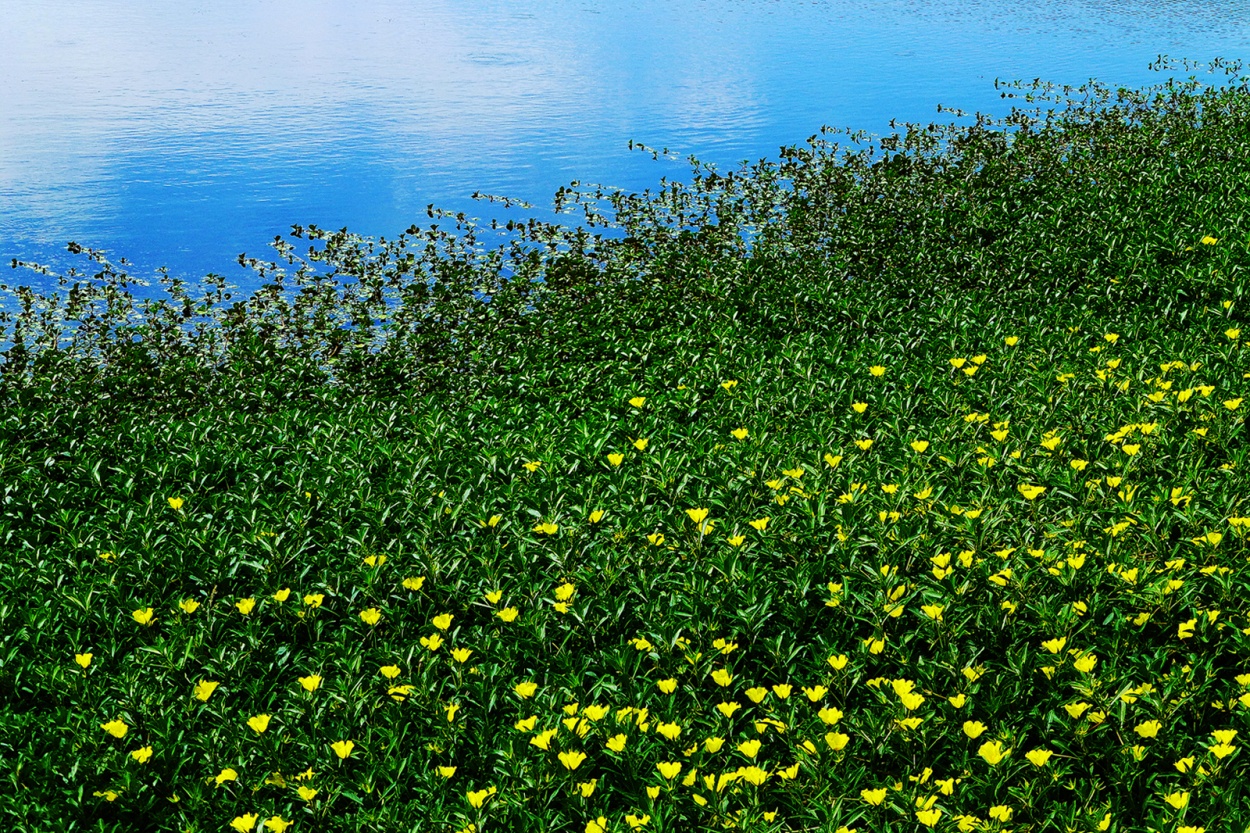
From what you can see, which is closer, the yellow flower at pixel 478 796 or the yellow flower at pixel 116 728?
the yellow flower at pixel 478 796

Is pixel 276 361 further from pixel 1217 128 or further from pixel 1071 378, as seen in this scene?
pixel 1217 128

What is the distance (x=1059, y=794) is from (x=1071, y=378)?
9.95 ft

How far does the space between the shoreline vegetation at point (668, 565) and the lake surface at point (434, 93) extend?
15.8 ft

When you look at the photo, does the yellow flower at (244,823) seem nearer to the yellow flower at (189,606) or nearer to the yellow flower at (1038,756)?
the yellow flower at (189,606)

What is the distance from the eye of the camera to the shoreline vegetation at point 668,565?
3.01 meters

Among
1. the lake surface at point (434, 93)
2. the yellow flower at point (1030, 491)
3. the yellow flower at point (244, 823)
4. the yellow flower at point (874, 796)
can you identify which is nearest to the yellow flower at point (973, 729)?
the yellow flower at point (874, 796)

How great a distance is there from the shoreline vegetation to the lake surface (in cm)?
481

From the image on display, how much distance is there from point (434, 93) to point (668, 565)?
16.6m

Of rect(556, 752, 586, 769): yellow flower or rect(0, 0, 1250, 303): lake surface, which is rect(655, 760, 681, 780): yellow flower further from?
rect(0, 0, 1250, 303): lake surface

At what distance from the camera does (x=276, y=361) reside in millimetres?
7207

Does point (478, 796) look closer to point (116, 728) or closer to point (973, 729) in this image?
point (116, 728)

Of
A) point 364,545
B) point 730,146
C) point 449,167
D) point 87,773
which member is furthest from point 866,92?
point 87,773

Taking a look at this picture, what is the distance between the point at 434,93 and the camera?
19062 millimetres

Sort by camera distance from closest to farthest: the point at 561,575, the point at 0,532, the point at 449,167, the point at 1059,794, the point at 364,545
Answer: the point at 1059,794 < the point at 561,575 < the point at 364,545 < the point at 0,532 < the point at 449,167
